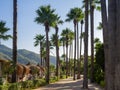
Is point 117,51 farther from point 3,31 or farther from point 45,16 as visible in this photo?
point 45,16

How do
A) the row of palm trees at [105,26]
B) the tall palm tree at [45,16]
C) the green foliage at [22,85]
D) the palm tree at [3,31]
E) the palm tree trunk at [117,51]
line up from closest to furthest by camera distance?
the palm tree trunk at [117,51] → the row of palm trees at [105,26] → the green foliage at [22,85] → the palm tree at [3,31] → the tall palm tree at [45,16]

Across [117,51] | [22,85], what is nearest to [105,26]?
[117,51]

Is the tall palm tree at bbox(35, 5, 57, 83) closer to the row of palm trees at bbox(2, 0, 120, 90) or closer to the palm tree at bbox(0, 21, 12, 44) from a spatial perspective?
the row of palm trees at bbox(2, 0, 120, 90)

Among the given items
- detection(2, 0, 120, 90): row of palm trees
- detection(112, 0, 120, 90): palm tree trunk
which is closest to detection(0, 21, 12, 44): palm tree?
detection(2, 0, 120, 90): row of palm trees

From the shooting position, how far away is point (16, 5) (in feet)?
113

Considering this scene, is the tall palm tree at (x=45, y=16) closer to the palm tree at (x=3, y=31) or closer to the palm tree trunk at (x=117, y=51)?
the palm tree at (x=3, y=31)

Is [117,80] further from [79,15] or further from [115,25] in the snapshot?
[79,15]

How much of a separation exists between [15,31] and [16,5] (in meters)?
3.09

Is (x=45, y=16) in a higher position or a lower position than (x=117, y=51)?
higher

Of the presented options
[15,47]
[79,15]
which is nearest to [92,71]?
[15,47]

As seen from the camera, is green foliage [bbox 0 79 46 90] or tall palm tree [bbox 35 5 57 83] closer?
green foliage [bbox 0 79 46 90]

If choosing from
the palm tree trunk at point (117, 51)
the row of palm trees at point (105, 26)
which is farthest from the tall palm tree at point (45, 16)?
the palm tree trunk at point (117, 51)

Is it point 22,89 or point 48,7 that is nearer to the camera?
point 22,89

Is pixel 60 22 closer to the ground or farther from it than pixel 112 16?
farther from it
